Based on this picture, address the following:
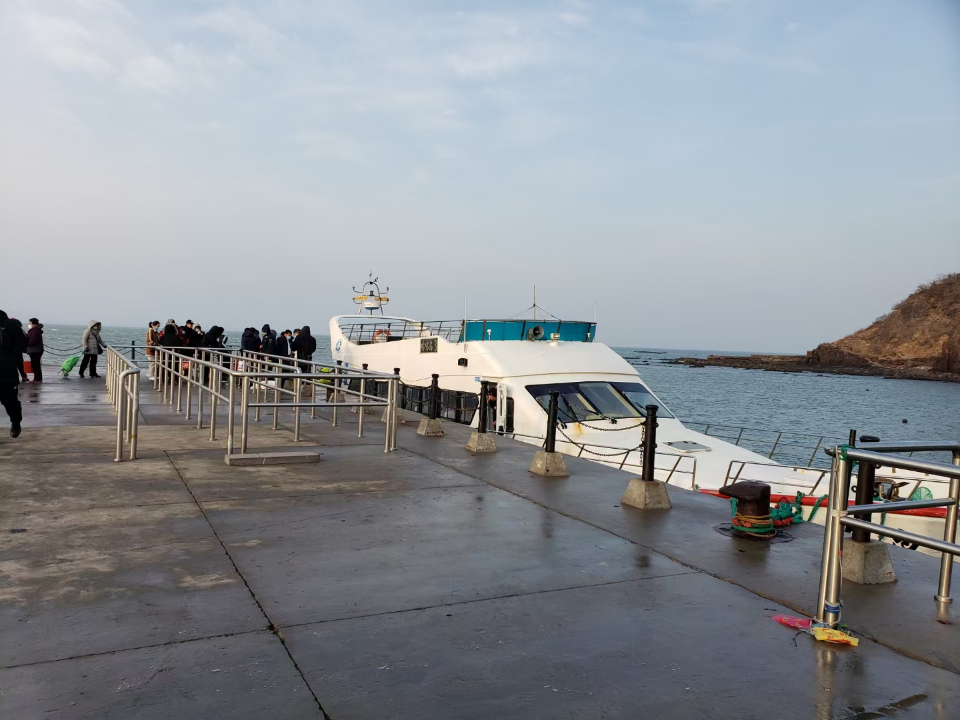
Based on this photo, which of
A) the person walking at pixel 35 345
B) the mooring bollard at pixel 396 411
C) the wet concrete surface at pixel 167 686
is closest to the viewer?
the wet concrete surface at pixel 167 686

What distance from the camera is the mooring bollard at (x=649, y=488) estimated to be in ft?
22.4

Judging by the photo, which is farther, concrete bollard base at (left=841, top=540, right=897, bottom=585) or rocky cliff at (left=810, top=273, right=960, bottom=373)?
rocky cliff at (left=810, top=273, right=960, bottom=373)

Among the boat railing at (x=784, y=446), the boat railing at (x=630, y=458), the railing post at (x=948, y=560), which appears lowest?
the boat railing at (x=784, y=446)

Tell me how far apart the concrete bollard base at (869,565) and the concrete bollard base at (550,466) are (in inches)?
151

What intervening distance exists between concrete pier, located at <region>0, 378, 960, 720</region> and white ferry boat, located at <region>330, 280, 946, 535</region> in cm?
376

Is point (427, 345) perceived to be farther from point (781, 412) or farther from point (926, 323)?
point (926, 323)

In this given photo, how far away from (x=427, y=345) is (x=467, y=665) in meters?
14.2

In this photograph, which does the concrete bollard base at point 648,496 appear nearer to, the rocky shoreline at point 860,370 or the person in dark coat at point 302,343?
the person in dark coat at point 302,343

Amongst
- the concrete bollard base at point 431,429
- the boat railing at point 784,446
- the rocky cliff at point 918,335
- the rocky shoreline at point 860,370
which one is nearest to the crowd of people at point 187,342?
the concrete bollard base at point 431,429

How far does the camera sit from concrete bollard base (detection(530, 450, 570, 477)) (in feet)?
27.4

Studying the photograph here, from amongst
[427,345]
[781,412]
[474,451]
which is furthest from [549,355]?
[781,412]

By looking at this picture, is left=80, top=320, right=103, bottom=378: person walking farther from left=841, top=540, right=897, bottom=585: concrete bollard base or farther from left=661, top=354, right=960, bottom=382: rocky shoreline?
left=661, top=354, right=960, bottom=382: rocky shoreline

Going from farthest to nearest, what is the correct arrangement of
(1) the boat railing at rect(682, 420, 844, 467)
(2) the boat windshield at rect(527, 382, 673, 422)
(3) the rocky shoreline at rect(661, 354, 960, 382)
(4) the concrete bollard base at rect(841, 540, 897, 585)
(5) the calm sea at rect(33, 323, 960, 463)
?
(3) the rocky shoreline at rect(661, 354, 960, 382), (5) the calm sea at rect(33, 323, 960, 463), (1) the boat railing at rect(682, 420, 844, 467), (2) the boat windshield at rect(527, 382, 673, 422), (4) the concrete bollard base at rect(841, 540, 897, 585)

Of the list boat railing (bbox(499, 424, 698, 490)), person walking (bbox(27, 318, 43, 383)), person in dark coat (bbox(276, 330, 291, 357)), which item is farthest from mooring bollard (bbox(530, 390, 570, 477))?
person walking (bbox(27, 318, 43, 383))
